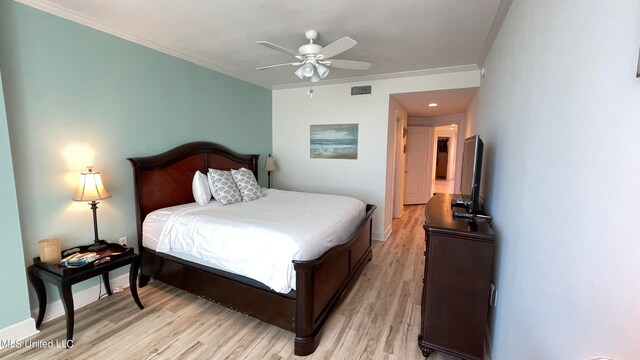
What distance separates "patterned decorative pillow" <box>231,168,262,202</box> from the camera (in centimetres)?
348

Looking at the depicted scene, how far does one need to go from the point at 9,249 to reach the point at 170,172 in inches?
57.0

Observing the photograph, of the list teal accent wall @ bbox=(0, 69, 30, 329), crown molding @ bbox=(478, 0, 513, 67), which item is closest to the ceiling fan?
→ crown molding @ bbox=(478, 0, 513, 67)

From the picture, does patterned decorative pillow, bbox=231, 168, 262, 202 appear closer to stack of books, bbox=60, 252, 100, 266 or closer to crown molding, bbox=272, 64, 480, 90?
stack of books, bbox=60, 252, 100, 266

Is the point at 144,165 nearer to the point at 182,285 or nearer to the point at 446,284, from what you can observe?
the point at 182,285

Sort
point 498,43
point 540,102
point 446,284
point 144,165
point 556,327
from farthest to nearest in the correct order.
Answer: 1. point 144,165
2. point 498,43
3. point 446,284
4. point 540,102
5. point 556,327

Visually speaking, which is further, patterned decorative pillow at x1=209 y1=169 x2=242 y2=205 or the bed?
patterned decorative pillow at x1=209 y1=169 x2=242 y2=205

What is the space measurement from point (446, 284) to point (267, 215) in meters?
1.65

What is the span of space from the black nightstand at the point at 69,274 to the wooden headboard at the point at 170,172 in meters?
0.52

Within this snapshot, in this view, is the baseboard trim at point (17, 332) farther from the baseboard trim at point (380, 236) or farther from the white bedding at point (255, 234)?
the baseboard trim at point (380, 236)

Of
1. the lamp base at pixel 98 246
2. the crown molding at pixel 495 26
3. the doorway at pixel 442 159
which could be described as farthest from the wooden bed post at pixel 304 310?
the doorway at pixel 442 159

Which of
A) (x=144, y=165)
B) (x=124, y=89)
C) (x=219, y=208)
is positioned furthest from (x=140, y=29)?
(x=219, y=208)

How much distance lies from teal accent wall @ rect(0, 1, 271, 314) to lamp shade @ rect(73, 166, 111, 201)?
230 mm

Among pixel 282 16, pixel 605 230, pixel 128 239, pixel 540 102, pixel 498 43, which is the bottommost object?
pixel 128 239

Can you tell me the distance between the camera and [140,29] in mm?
2668
